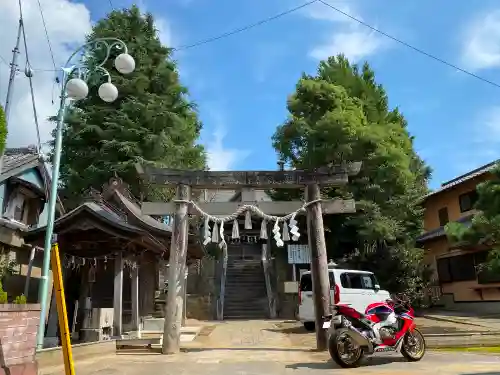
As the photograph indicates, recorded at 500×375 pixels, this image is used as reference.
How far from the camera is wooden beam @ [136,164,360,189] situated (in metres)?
11.2

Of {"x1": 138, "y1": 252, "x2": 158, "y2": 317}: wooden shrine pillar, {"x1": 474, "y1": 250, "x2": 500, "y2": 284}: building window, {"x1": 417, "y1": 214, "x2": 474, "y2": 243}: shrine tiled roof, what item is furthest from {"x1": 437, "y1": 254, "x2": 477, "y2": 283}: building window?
{"x1": 138, "y1": 252, "x2": 158, "y2": 317}: wooden shrine pillar

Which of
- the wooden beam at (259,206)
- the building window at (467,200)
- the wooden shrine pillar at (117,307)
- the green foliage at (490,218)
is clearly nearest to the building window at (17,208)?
the wooden shrine pillar at (117,307)

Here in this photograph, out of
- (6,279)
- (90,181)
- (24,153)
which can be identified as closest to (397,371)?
(6,279)

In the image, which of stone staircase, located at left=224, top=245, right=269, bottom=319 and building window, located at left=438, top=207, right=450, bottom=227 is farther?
building window, located at left=438, top=207, right=450, bottom=227

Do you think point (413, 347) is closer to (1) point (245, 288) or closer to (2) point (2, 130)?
(2) point (2, 130)

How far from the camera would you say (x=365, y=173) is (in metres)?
22.0

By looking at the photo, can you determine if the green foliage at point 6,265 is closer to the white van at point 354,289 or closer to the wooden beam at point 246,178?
the wooden beam at point 246,178

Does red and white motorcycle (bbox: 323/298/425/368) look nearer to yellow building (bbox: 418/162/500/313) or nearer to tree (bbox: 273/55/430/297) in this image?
tree (bbox: 273/55/430/297)

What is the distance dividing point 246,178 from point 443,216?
19461 mm

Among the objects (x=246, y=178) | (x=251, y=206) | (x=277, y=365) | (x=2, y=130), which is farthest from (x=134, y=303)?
(x=2, y=130)

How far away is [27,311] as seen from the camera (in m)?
6.42

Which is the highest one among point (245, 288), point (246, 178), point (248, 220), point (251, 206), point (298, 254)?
point (246, 178)

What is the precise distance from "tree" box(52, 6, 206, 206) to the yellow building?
1573cm

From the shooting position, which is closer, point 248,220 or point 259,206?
point 248,220
